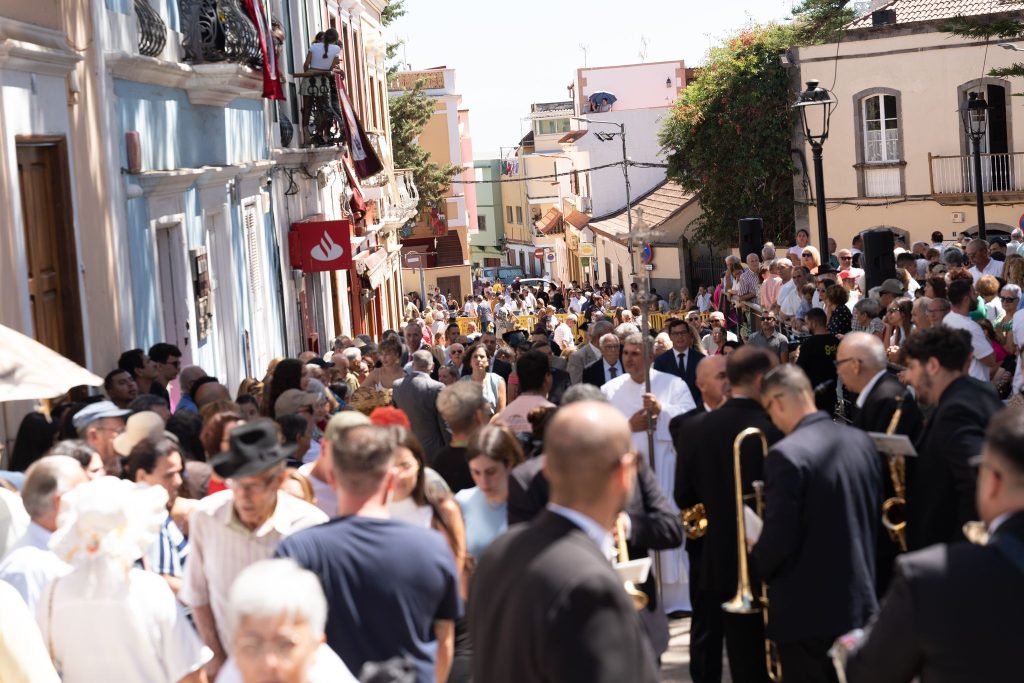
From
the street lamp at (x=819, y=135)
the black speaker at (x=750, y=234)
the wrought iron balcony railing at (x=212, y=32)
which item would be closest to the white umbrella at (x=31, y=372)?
the wrought iron balcony railing at (x=212, y=32)

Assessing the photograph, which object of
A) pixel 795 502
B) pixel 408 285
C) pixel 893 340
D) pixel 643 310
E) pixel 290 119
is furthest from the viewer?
pixel 408 285

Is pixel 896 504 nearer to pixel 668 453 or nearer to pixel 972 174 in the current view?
pixel 668 453

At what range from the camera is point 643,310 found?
29.6ft

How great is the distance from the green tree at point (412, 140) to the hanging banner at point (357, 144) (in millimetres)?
23528

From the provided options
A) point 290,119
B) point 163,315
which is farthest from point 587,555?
point 290,119

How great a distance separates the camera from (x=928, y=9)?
1310 inches

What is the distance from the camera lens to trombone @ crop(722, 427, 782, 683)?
6.64m

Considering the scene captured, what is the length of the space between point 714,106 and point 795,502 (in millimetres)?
31306

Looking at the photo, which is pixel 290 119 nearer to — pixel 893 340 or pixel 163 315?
pixel 163 315

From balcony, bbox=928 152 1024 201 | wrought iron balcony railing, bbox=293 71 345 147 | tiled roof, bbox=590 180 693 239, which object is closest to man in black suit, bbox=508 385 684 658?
wrought iron balcony railing, bbox=293 71 345 147

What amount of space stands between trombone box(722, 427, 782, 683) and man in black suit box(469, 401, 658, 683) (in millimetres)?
2789

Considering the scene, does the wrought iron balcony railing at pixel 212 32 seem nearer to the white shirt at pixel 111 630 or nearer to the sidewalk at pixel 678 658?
the sidewalk at pixel 678 658

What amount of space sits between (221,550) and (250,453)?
365 millimetres

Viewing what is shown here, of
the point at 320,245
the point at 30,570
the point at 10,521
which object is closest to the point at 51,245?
the point at 10,521
